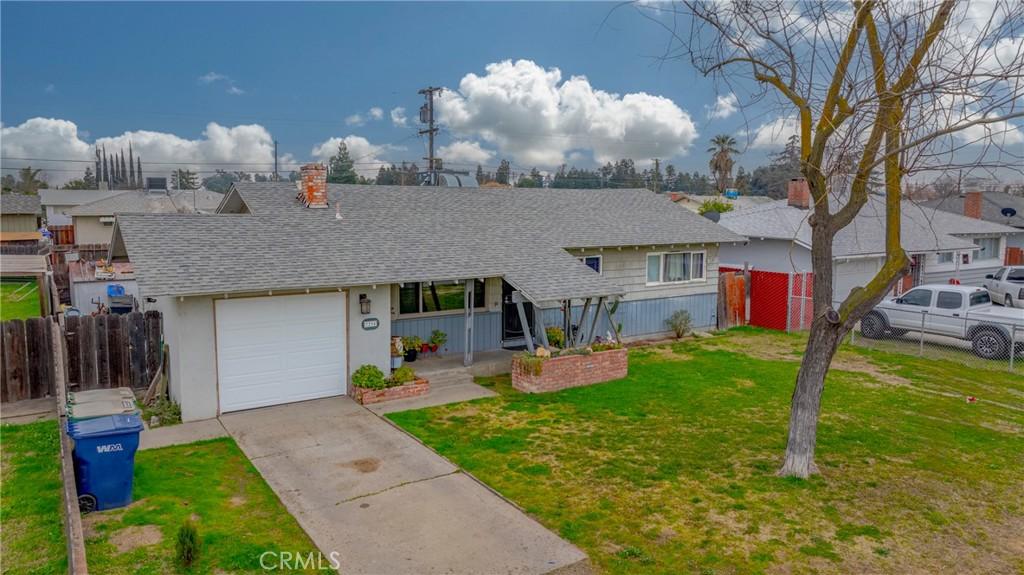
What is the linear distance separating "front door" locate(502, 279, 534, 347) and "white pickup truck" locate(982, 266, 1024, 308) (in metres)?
17.4

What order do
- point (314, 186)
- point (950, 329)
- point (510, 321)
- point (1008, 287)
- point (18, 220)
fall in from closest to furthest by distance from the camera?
point (314, 186) → point (510, 321) → point (950, 329) → point (1008, 287) → point (18, 220)

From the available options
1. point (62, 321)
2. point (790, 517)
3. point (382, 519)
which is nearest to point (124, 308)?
point (62, 321)

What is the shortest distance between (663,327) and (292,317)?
36.7 ft

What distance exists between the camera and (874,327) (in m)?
18.8

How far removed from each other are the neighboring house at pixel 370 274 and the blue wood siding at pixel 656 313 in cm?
5

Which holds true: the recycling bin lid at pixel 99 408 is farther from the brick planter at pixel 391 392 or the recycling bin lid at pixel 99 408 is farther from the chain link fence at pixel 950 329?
the chain link fence at pixel 950 329

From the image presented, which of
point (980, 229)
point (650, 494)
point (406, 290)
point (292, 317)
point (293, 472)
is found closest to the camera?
point (650, 494)

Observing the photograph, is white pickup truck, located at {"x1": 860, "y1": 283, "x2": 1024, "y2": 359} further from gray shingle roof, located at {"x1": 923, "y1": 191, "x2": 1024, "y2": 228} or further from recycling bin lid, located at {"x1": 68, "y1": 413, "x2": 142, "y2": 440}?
gray shingle roof, located at {"x1": 923, "y1": 191, "x2": 1024, "y2": 228}

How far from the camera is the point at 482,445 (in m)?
9.89

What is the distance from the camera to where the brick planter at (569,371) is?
509 inches

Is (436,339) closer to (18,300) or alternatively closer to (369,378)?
(369,378)

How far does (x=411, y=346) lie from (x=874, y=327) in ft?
45.5

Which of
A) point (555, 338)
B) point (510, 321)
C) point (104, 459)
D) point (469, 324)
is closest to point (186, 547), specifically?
point (104, 459)

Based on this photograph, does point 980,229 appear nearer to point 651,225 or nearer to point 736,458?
point 651,225
